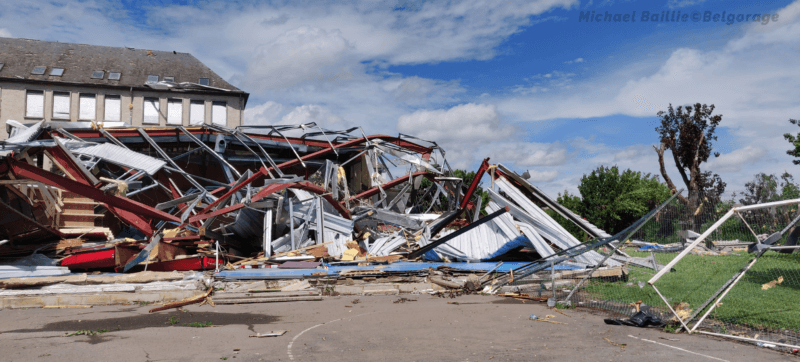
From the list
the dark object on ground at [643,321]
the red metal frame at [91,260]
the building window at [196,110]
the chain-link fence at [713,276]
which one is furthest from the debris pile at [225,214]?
the building window at [196,110]

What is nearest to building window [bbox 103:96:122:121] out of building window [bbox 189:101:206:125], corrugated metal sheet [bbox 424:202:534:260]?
building window [bbox 189:101:206:125]

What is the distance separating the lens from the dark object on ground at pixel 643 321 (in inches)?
289

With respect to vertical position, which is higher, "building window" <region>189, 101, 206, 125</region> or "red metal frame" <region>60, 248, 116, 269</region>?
"building window" <region>189, 101, 206, 125</region>

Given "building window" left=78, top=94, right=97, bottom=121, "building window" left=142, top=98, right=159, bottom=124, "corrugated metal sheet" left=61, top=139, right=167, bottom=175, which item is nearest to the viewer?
"corrugated metal sheet" left=61, top=139, right=167, bottom=175

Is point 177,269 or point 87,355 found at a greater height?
point 177,269

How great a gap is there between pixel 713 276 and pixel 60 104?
112ft

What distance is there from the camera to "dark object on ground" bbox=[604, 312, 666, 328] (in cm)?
734

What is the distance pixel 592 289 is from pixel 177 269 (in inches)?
369

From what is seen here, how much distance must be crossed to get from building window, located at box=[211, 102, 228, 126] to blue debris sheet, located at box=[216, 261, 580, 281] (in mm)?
22408

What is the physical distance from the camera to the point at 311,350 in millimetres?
6199

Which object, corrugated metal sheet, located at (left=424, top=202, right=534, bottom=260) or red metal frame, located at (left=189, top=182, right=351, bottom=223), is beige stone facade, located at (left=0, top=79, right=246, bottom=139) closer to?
red metal frame, located at (left=189, top=182, right=351, bottom=223)

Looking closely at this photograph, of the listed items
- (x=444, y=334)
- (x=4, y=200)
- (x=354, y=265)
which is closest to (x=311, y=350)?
(x=444, y=334)

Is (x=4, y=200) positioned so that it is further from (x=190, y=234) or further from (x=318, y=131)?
(x=318, y=131)

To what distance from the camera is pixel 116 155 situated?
13125 millimetres
